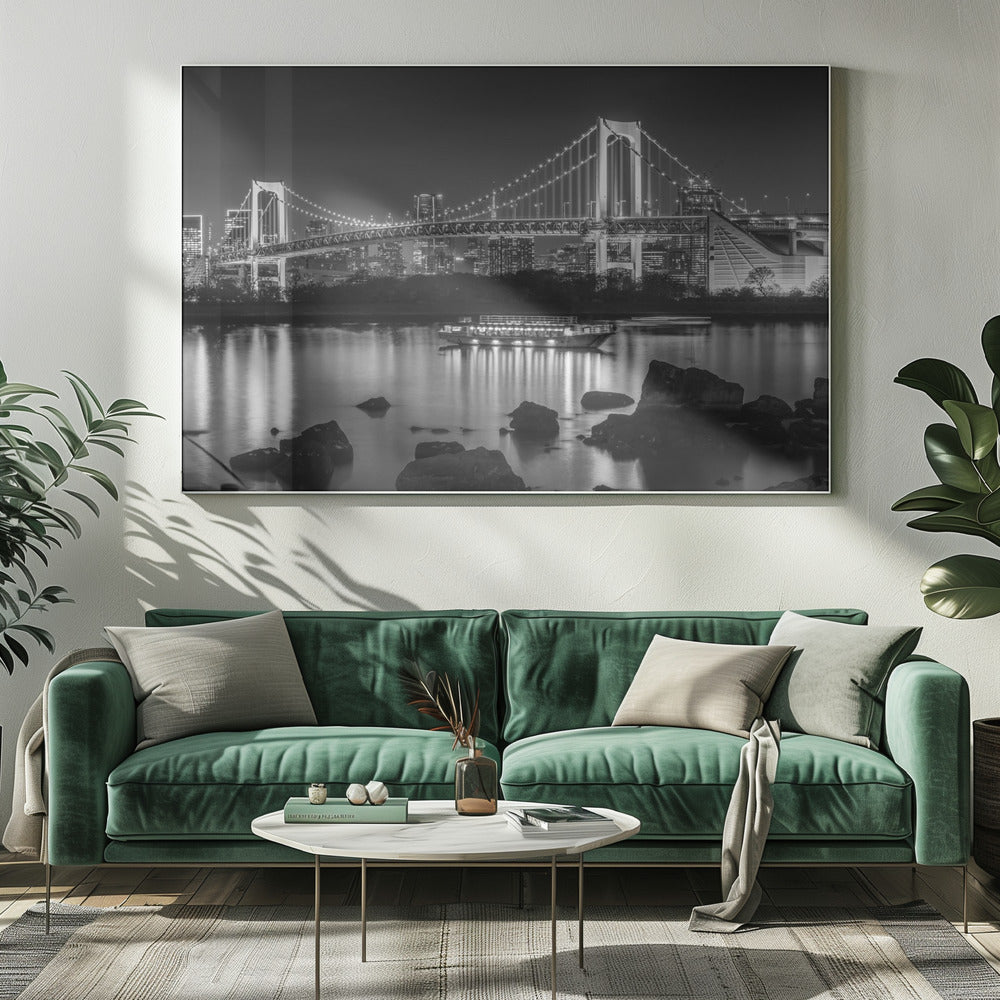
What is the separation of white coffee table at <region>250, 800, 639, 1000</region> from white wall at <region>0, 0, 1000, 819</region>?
144 centimetres

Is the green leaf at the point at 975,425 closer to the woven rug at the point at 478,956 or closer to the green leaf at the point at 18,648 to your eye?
the woven rug at the point at 478,956

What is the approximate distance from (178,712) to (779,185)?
268cm

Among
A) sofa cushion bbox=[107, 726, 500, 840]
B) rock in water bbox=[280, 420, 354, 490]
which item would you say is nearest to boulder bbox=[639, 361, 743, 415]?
rock in water bbox=[280, 420, 354, 490]

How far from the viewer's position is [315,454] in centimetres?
390

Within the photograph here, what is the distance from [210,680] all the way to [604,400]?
5.37ft

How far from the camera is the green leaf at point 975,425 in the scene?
3150mm

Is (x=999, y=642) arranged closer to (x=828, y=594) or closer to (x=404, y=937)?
(x=828, y=594)

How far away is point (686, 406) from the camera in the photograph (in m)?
3.88

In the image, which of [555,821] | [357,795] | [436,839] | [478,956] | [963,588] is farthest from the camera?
[963,588]

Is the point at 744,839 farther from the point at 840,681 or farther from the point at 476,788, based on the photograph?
the point at 476,788

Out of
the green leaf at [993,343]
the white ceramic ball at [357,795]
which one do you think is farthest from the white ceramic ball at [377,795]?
the green leaf at [993,343]

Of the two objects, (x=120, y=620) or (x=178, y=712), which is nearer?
(x=178, y=712)

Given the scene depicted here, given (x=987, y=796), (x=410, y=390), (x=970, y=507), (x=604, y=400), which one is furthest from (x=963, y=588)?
(x=410, y=390)

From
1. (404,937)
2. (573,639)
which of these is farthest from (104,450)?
(404,937)
